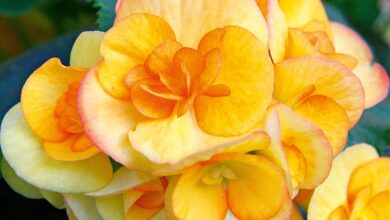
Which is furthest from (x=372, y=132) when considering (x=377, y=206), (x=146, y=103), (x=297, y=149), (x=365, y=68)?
(x=146, y=103)

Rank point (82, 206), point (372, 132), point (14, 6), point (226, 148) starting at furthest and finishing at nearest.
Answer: point (14, 6) < point (372, 132) < point (82, 206) < point (226, 148)

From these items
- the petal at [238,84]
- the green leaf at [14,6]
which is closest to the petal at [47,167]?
the petal at [238,84]

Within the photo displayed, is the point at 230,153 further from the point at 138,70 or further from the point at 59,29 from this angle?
the point at 59,29

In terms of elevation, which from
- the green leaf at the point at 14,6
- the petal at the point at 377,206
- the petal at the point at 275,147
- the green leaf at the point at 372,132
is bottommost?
the green leaf at the point at 372,132

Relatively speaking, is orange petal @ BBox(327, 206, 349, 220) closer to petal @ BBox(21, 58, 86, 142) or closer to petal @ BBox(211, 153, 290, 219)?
petal @ BBox(211, 153, 290, 219)

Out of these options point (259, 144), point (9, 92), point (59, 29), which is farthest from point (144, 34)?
point (59, 29)

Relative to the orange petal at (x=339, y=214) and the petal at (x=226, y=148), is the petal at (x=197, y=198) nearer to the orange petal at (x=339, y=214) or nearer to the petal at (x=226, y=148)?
the petal at (x=226, y=148)

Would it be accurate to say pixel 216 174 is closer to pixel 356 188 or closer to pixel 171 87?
pixel 171 87
